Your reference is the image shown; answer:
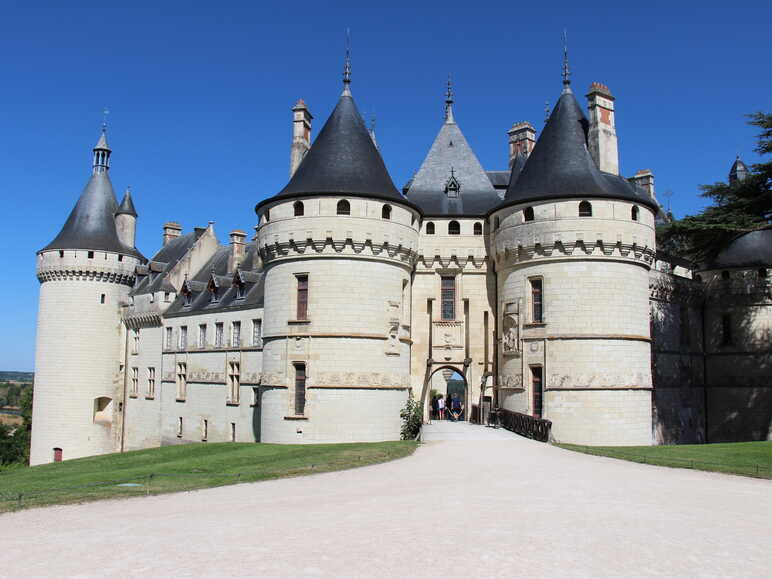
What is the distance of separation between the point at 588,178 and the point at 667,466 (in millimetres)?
11504

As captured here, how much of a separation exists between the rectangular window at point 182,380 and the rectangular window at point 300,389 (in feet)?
46.7

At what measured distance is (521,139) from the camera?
34.9 m

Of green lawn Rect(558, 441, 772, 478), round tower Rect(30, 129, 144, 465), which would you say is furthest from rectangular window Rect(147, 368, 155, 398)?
green lawn Rect(558, 441, 772, 478)

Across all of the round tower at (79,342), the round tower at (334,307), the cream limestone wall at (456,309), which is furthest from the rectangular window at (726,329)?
the round tower at (79,342)

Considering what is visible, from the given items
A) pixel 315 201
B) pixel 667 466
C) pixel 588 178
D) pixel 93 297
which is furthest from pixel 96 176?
pixel 667 466

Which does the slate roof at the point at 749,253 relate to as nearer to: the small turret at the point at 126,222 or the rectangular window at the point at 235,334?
the rectangular window at the point at 235,334

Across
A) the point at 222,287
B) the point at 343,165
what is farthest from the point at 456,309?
the point at 222,287

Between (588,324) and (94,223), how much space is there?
103ft

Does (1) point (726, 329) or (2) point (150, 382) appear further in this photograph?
(2) point (150, 382)

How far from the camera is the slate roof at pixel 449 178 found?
2916cm

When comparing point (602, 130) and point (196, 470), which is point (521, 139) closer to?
point (602, 130)

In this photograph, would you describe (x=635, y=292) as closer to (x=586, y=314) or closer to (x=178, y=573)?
(x=586, y=314)

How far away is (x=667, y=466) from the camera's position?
16.9m

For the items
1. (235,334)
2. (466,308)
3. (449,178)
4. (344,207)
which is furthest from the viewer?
(235,334)
